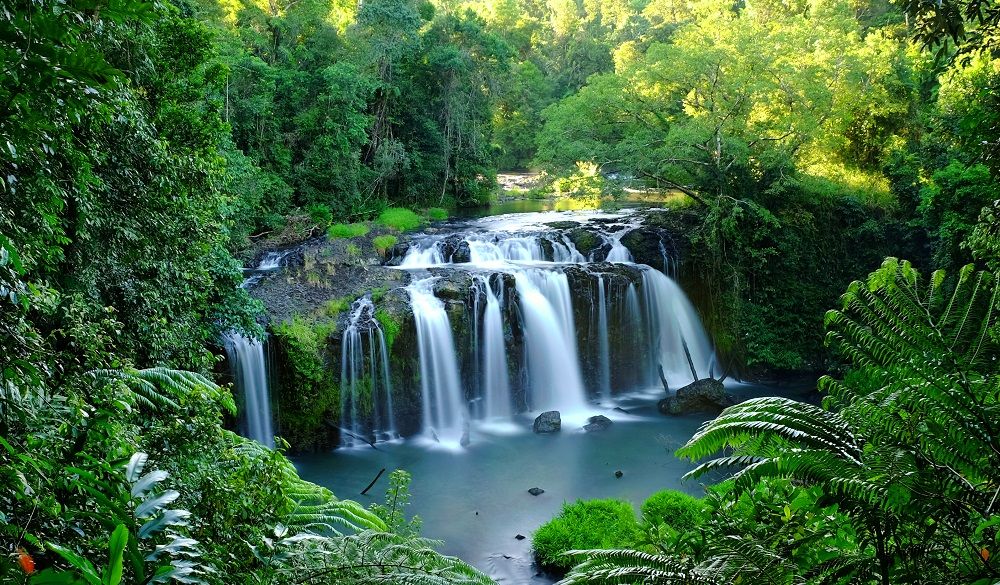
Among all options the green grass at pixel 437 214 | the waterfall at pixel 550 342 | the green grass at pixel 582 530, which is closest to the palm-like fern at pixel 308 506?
the green grass at pixel 582 530

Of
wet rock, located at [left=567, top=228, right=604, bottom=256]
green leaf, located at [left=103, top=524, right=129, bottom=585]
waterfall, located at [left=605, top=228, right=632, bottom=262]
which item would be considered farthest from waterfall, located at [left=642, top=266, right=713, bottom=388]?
green leaf, located at [left=103, top=524, right=129, bottom=585]

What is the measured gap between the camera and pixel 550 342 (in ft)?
49.2

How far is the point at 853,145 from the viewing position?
19.3 metres

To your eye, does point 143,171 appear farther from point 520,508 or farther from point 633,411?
point 633,411

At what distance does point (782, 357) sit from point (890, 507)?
14.8 metres

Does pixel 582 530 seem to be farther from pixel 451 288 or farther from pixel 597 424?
pixel 451 288

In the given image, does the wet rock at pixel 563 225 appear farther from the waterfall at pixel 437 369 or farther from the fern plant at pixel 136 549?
the fern plant at pixel 136 549

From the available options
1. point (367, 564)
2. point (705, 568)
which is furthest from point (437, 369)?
point (705, 568)

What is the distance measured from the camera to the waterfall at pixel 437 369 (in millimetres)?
13500

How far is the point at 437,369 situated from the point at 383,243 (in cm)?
446

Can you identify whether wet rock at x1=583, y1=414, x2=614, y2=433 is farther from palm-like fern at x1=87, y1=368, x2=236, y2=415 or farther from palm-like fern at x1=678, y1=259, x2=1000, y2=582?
palm-like fern at x1=678, y1=259, x2=1000, y2=582

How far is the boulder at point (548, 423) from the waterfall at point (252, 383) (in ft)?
16.2

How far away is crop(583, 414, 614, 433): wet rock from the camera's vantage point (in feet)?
44.2

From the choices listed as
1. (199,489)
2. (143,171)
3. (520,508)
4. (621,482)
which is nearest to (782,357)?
(621,482)
